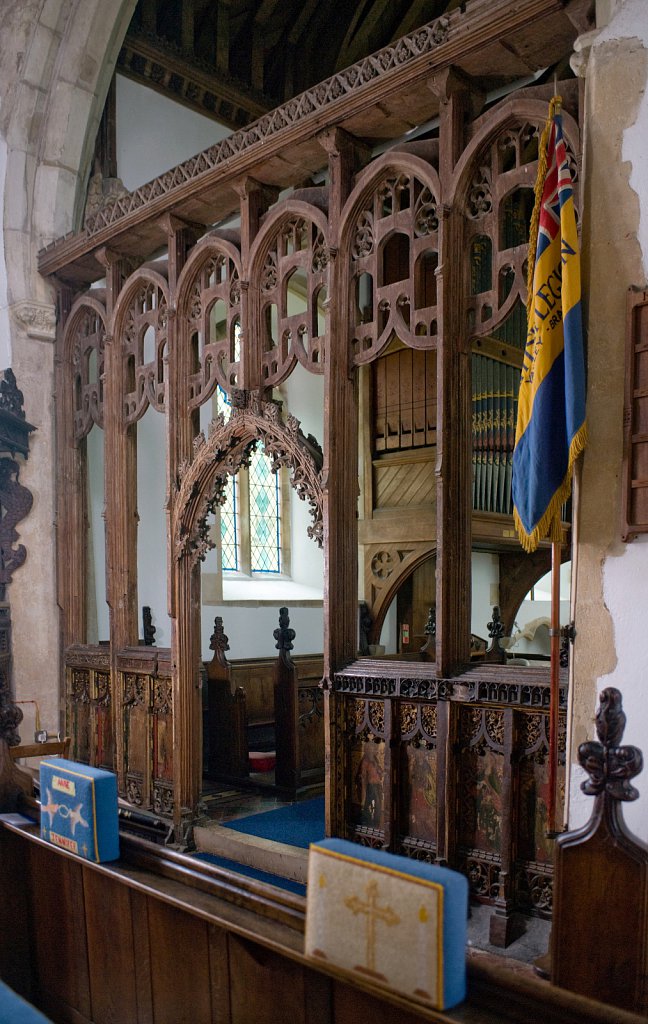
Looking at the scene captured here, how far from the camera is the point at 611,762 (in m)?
1.76

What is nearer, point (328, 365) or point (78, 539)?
point (328, 365)

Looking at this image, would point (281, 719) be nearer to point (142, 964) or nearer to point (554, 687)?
point (554, 687)

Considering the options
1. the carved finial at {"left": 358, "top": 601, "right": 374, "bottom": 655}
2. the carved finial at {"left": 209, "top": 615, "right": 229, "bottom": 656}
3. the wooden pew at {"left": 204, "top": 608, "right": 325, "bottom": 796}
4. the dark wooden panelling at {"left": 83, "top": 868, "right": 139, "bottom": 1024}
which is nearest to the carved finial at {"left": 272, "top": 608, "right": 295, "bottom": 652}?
the wooden pew at {"left": 204, "top": 608, "right": 325, "bottom": 796}

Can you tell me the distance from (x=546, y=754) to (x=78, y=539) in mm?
3665

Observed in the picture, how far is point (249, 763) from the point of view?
608cm

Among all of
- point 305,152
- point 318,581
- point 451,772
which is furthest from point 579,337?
point 318,581

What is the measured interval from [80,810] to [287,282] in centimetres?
300

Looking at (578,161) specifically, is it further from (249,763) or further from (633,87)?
(249,763)

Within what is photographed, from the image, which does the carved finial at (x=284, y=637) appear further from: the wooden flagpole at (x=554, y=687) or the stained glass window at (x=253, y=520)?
the wooden flagpole at (x=554, y=687)

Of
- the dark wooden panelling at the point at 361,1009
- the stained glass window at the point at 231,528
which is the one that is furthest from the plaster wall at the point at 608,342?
the stained glass window at the point at 231,528

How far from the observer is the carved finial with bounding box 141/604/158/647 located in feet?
19.8

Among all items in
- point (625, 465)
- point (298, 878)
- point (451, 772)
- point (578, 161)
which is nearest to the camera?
point (625, 465)

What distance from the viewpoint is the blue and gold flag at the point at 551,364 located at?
2.95m

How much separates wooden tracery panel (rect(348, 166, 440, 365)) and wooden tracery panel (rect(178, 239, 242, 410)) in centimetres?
82
